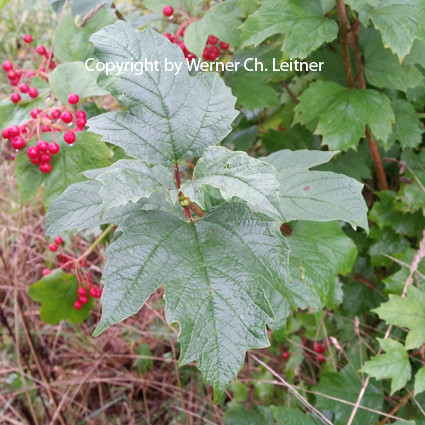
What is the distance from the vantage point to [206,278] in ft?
2.88

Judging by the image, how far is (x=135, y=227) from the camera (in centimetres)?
93

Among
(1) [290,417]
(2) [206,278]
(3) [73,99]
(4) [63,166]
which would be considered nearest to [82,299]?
(4) [63,166]

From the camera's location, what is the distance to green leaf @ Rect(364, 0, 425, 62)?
4.54 ft

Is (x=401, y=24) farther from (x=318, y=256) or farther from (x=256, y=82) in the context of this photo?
(x=318, y=256)

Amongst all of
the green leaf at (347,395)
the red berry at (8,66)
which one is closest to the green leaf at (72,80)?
the red berry at (8,66)

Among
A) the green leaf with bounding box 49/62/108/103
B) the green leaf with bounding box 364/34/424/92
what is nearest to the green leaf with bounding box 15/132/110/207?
the green leaf with bounding box 49/62/108/103

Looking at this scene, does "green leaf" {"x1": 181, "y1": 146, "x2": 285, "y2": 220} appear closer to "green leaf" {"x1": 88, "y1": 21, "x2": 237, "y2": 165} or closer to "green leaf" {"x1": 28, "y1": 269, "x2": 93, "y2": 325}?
"green leaf" {"x1": 88, "y1": 21, "x2": 237, "y2": 165}

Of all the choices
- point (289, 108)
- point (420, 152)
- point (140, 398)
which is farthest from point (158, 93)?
point (140, 398)

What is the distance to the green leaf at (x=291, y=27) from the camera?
1.46m

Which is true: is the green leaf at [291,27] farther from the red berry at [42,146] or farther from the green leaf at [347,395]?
the green leaf at [347,395]

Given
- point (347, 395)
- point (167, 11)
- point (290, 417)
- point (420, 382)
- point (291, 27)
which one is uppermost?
point (167, 11)

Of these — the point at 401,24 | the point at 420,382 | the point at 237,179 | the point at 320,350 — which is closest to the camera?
the point at 237,179

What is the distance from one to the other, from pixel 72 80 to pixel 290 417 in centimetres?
130

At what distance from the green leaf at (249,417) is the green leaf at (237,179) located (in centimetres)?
128
